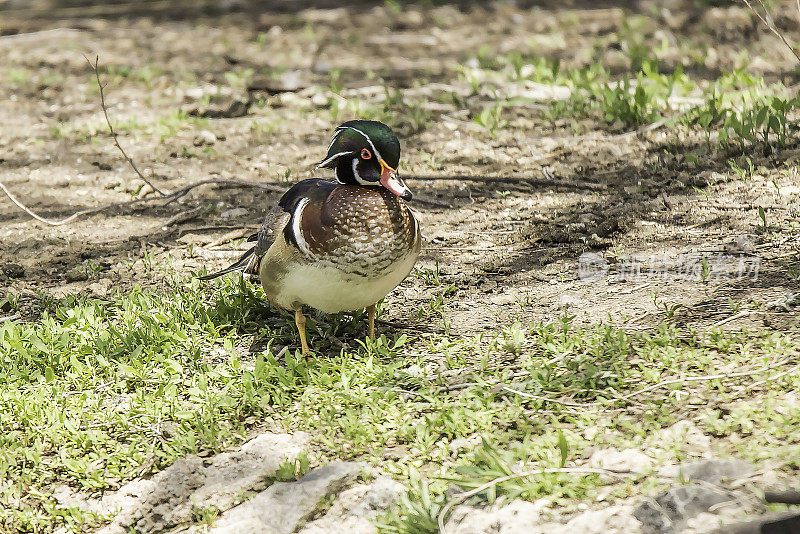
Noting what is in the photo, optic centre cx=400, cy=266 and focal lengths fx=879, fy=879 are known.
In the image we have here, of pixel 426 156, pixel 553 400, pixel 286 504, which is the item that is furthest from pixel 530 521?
pixel 426 156

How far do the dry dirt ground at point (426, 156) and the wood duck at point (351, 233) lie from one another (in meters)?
0.64

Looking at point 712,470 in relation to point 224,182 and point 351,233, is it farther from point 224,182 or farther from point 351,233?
point 224,182

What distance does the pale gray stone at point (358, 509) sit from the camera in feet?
10.4

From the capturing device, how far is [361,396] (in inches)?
148

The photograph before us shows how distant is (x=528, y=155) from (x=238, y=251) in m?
2.17

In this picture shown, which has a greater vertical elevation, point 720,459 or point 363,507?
point 720,459

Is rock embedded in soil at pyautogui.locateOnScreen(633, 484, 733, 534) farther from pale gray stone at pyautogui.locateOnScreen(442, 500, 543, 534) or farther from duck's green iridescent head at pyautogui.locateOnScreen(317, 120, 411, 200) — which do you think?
duck's green iridescent head at pyautogui.locateOnScreen(317, 120, 411, 200)

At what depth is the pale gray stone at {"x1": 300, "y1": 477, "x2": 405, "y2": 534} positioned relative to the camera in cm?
317

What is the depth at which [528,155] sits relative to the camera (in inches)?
243

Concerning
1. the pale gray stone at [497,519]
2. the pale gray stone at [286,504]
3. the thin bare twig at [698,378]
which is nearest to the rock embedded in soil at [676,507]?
the pale gray stone at [497,519]

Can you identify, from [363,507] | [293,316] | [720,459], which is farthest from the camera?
[293,316]

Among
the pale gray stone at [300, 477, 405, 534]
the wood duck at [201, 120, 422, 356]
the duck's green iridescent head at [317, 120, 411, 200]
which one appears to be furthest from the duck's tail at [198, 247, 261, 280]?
the pale gray stone at [300, 477, 405, 534]

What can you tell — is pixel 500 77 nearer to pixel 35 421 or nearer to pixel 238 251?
pixel 238 251

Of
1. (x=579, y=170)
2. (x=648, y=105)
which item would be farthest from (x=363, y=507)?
(x=648, y=105)
